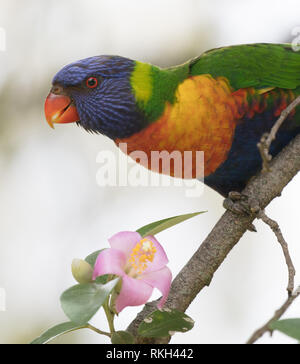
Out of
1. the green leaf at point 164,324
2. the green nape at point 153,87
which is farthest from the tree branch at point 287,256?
the green nape at point 153,87

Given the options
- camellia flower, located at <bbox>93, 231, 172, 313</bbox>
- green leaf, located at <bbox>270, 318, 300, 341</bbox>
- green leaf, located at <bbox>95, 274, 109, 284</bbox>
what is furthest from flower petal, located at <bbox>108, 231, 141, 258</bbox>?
green leaf, located at <bbox>270, 318, 300, 341</bbox>

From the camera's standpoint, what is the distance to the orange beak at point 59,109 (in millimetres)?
2285

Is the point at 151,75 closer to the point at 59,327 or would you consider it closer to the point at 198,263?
the point at 198,263

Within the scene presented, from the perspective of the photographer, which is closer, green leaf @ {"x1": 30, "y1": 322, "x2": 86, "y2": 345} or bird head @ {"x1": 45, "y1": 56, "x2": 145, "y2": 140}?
green leaf @ {"x1": 30, "y1": 322, "x2": 86, "y2": 345}

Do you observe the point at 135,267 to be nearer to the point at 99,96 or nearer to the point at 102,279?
the point at 102,279

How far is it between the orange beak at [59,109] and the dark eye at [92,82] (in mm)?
121

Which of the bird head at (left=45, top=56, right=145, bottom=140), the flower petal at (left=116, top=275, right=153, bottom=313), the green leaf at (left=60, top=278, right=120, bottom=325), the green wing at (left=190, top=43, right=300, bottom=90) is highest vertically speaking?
the green wing at (left=190, top=43, right=300, bottom=90)

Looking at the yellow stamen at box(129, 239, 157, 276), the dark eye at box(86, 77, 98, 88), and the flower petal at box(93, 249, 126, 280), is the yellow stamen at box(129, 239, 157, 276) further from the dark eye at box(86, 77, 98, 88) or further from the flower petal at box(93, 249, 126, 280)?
the dark eye at box(86, 77, 98, 88)

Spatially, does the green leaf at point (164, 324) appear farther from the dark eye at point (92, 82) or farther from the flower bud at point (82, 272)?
the dark eye at point (92, 82)

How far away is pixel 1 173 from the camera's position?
452 centimetres

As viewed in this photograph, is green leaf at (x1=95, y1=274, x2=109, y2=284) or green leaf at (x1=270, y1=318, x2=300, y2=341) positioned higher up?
green leaf at (x1=270, y1=318, x2=300, y2=341)

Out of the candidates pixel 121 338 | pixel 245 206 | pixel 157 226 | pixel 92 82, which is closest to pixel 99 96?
pixel 92 82

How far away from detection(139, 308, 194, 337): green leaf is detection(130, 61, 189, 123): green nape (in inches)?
43.6

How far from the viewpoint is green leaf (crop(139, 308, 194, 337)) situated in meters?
1.23
